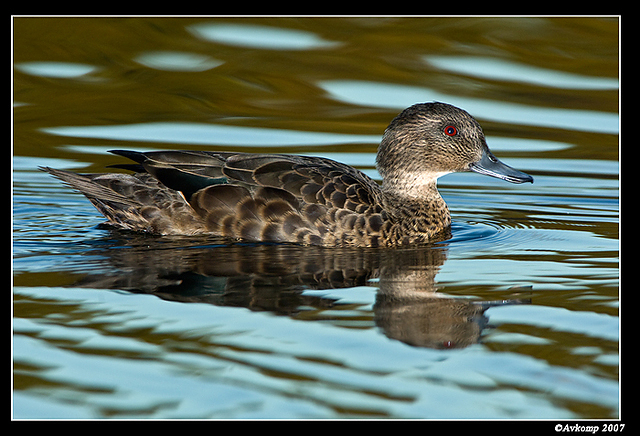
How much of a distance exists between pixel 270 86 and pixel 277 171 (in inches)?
242

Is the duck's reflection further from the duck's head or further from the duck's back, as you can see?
the duck's head

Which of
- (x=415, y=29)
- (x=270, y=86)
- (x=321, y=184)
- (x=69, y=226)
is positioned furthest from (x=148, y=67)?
(x=321, y=184)

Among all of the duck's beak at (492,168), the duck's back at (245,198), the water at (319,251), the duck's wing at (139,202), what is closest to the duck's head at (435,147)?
the duck's beak at (492,168)

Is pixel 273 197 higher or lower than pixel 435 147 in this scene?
lower

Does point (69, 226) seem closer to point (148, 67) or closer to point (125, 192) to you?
point (125, 192)

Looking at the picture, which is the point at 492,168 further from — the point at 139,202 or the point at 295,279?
the point at 139,202

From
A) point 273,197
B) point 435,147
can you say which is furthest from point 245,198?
point 435,147

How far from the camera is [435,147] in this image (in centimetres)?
926

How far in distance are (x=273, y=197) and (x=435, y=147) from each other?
1937mm

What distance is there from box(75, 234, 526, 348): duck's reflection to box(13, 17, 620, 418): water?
3 centimetres

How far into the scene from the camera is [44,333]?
5.75 m

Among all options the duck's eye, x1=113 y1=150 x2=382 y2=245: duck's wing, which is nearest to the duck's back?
x1=113 y1=150 x2=382 y2=245: duck's wing

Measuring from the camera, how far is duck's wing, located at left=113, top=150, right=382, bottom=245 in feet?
27.8

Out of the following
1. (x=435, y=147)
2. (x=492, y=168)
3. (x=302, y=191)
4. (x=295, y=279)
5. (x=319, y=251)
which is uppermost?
(x=435, y=147)
